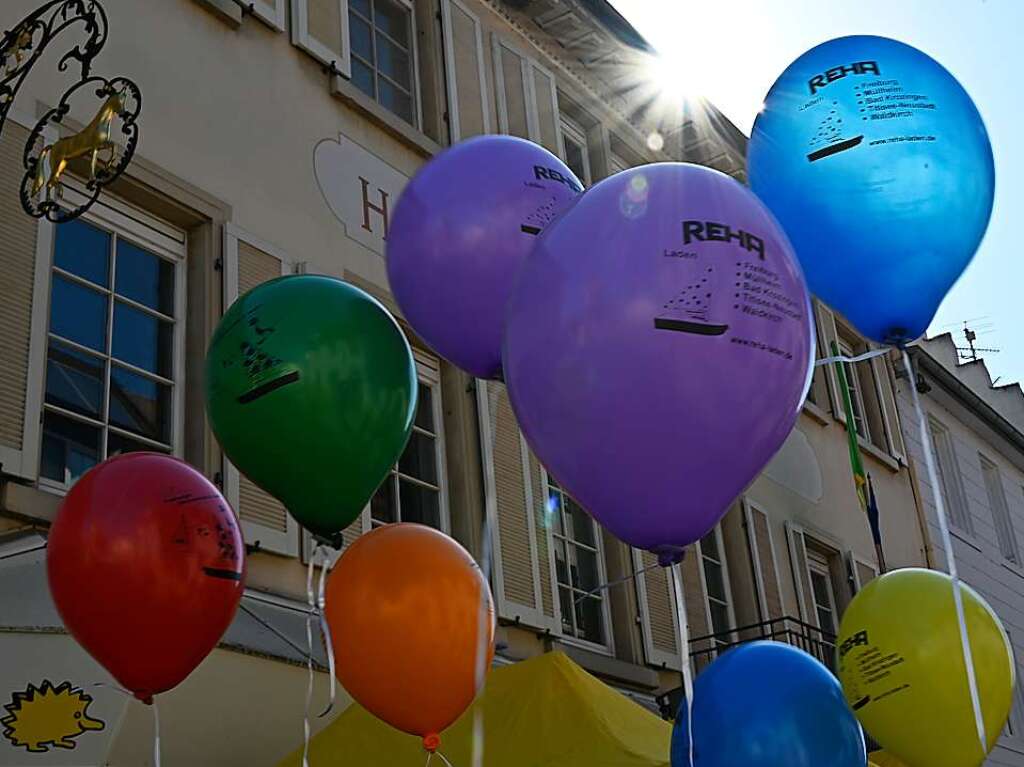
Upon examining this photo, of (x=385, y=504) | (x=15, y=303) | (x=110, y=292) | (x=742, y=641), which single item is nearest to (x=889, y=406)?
(x=742, y=641)

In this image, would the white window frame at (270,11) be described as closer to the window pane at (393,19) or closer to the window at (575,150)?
the window pane at (393,19)

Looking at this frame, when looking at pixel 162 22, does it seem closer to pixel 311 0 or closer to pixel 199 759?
pixel 311 0

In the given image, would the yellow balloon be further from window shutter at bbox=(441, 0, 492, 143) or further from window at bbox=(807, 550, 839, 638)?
window at bbox=(807, 550, 839, 638)

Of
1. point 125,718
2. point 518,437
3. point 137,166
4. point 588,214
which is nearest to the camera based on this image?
point 588,214

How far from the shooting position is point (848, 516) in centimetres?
1269

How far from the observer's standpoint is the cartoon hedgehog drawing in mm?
4574

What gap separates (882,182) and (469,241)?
121 centimetres

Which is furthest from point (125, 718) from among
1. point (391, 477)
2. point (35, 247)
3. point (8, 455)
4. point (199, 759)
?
point (391, 477)

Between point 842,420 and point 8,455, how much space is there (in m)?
9.77

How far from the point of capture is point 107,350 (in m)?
5.91

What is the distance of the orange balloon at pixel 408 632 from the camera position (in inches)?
149

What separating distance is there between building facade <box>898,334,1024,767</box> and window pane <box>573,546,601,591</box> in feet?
18.9

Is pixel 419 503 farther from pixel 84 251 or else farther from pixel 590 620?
pixel 84 251

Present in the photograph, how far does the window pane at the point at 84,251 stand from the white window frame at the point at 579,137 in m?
5.02
